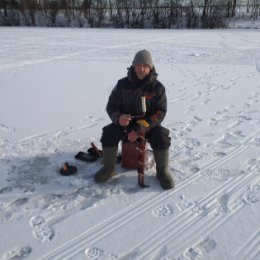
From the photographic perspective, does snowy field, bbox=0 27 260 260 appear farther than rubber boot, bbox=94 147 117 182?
No

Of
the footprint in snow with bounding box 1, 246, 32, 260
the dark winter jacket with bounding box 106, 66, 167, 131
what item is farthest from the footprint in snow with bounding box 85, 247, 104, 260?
the dark winter jacket with bounding box 106, 66, 167, 131

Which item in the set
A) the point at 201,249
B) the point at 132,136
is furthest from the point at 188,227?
the point at 132,136

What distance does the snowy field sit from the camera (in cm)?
270

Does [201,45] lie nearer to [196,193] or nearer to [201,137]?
[201,137]

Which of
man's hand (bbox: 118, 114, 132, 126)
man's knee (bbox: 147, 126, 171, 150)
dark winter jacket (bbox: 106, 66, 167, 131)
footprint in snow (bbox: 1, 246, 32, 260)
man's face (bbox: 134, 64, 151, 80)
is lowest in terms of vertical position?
footprint in snow (bbox: 1, 246, 32, 260)

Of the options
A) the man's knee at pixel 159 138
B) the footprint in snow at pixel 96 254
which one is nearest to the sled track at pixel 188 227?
the footprint in snow at pixel 96 254

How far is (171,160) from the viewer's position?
399 centimetres

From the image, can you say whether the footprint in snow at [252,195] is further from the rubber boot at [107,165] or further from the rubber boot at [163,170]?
the rubber boot at [107,165]

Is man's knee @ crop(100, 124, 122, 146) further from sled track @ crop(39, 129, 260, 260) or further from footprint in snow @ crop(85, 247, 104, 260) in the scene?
footprint in snow @ crop(85, 247, 104, 260)

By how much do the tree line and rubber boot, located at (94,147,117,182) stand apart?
22.2 m

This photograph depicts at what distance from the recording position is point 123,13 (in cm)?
2612

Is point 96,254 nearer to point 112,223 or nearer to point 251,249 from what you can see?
point 112,223

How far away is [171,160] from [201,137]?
32.2 inches

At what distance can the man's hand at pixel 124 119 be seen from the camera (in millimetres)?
3332
